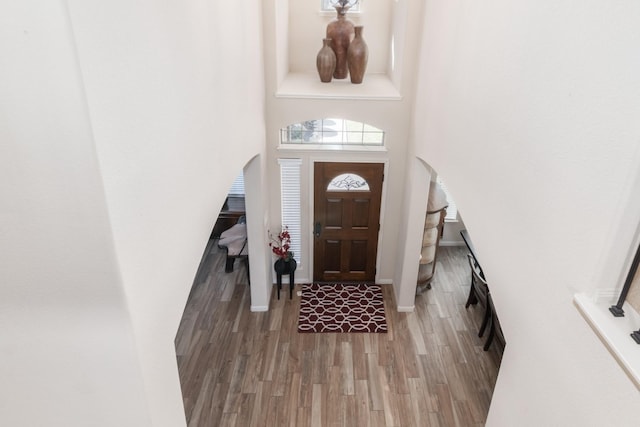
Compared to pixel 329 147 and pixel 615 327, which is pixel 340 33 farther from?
pixel 615 327

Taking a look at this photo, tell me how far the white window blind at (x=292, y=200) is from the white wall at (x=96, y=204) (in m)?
3.33

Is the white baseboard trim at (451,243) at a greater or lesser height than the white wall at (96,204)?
lesser

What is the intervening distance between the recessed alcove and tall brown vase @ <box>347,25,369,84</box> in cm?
19

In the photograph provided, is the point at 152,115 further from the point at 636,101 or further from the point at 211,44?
the point at 636,101

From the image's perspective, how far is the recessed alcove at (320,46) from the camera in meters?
5.82

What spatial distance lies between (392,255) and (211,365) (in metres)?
3.23

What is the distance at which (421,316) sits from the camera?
6520mm

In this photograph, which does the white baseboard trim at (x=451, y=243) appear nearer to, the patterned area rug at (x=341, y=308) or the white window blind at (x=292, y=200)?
the patterned area rug at (x=341, y=308)

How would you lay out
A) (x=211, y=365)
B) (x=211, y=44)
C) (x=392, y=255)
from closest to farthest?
(x=211, y=44) → (x=211, y=365) → (x=392, y=255)

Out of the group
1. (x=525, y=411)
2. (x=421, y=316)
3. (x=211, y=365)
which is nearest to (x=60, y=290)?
(x=525, y=411)

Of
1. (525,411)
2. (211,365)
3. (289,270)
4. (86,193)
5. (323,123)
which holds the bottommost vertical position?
(211,365)

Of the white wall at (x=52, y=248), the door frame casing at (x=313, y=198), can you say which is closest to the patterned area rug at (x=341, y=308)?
the door frame casing at (x=313, y=198)

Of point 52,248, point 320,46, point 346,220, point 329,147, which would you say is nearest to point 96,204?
point 52,248

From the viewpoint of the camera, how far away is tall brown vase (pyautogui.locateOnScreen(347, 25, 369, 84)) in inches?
233
